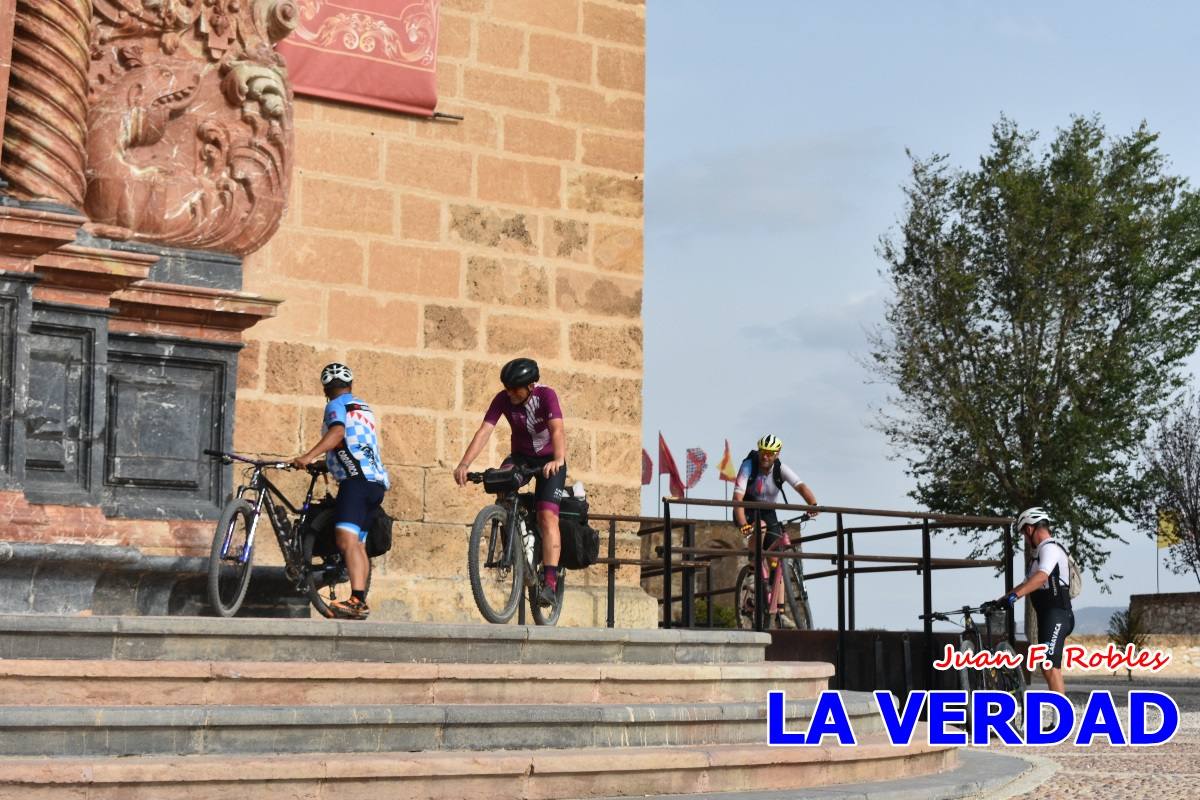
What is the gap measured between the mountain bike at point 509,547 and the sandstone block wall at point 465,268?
7.34 ft

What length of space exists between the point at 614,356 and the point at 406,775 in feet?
23.2

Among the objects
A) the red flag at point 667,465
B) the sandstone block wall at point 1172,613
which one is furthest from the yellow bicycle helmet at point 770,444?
the sandstone block wall at point 1172,613

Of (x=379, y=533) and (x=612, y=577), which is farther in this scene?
(x=612, y=577)

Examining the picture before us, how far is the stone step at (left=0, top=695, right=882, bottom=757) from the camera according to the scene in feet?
24.3

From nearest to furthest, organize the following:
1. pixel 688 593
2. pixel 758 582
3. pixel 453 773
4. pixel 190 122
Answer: pixel 453 773, pixel 190 122, pixel 758 582, pixel 688 593

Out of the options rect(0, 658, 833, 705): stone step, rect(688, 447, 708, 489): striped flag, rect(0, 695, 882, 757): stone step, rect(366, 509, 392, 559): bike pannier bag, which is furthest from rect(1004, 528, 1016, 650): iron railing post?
rect(688, 447, 708, 489): striped flag

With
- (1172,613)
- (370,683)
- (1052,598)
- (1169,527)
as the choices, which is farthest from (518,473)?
(1169,527)

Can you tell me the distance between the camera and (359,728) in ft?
26.0

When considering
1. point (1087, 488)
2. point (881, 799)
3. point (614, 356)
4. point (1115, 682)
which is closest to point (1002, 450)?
point (1087, 488)

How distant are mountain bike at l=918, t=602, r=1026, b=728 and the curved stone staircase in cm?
395

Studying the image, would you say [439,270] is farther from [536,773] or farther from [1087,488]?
[1087,488]

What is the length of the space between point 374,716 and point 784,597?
6.86 metres

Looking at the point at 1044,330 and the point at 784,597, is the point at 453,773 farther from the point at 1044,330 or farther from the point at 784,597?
the point at 1044,330

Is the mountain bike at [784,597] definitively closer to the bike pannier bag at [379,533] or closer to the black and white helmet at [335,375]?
the bike pannier bag at [379,533]
